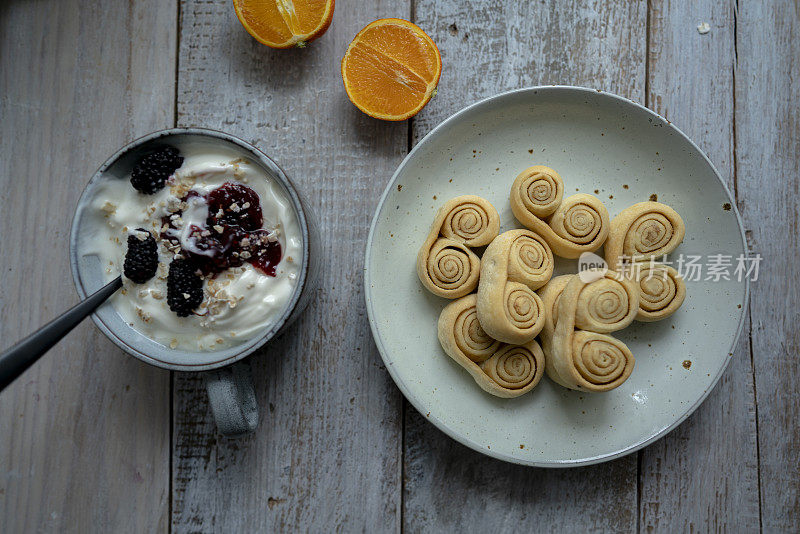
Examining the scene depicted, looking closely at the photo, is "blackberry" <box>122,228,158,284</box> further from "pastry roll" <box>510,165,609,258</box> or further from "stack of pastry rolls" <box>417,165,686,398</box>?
"pastry roll" <box>510,165,609,258</box>

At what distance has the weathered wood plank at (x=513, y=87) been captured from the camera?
1319mm

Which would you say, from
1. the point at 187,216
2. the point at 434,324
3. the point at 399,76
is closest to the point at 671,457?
the point at 434,324

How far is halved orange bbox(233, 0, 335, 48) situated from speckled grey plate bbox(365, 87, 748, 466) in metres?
0.36

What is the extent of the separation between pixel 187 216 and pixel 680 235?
3.24ft

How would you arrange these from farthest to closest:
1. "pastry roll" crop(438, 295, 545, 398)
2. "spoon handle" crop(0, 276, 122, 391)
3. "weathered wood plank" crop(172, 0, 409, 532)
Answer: "weathered wood plank" crop(172, 0, 409, 532) → "pastry roll" crop(438, 295, 545, 398) → "spoon handle" crop(0, 276, 122, 391)

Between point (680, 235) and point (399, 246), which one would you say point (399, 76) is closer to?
point (399, 246)

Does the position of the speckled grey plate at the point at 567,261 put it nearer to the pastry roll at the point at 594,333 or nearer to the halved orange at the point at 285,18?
the pastry roll at the point at 594,333

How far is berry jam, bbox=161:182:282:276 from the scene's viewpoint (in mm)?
1071

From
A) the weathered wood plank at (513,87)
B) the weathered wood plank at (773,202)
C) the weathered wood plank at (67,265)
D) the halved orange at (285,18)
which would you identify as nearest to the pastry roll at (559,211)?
Result: the weathered wood plank at (513,87)

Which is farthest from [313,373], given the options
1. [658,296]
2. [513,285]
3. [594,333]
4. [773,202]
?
[773,202]

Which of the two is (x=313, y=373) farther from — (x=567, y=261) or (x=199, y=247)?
(x=567, y=261)

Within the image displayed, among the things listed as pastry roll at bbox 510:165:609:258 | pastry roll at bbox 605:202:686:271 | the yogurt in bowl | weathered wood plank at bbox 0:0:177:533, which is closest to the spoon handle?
the yogurt in bowl

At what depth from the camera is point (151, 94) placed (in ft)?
4.46

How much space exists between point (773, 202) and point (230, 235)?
124 centimetres
